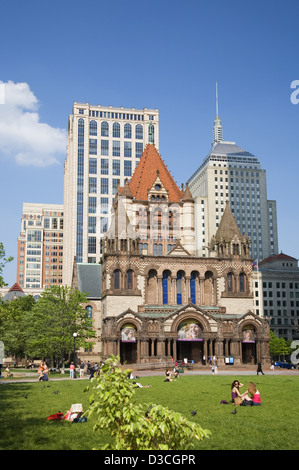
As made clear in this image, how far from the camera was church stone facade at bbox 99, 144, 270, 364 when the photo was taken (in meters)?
70.4

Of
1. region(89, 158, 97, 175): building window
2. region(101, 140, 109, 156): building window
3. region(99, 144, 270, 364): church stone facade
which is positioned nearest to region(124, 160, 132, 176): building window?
region(101, 140, 109, 156): building window

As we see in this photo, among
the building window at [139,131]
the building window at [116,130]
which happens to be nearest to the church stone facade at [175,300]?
the building window at [116,130]

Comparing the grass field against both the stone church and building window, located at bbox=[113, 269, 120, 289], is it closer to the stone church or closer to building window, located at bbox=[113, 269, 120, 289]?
the stone church

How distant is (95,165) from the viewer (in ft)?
504

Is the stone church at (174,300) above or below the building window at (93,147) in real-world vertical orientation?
below

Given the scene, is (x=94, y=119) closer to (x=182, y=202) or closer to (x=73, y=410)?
(x=182, y=202)

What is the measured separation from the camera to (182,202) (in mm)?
91938

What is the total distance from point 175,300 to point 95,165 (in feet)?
281

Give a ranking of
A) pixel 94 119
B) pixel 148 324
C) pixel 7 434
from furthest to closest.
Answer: pixel 94 119 → pixel 148 324 → pixel 7 434

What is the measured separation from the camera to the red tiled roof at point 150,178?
300 feet

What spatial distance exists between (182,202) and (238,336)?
29128 millimetres

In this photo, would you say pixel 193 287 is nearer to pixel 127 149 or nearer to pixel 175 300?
pixel 175 300

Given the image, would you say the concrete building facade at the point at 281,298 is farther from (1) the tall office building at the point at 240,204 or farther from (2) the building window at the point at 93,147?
(2) the building window at the point at 93,147
